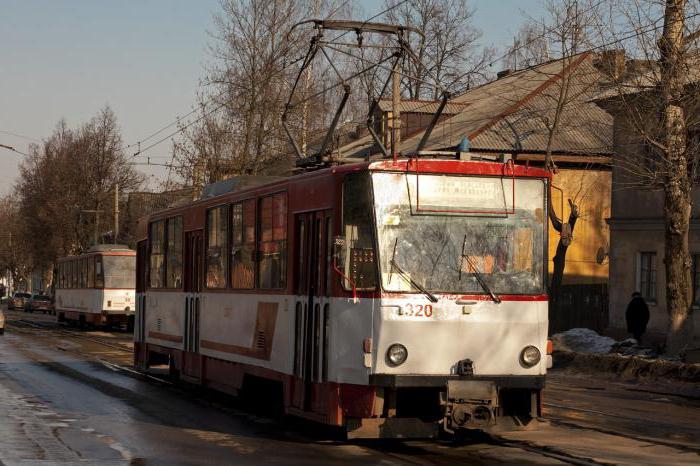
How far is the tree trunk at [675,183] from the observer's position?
2409 centimetres

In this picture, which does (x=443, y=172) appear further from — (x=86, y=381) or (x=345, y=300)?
(x=86, y=381)

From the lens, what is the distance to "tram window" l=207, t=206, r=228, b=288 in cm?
1623

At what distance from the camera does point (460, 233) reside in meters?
12.4

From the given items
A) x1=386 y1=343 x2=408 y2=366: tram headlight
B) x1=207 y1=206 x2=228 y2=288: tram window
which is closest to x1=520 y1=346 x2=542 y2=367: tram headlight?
x1=386 y1=343 x2=408 y2=366: tram headlight

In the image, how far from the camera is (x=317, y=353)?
41.7 ft

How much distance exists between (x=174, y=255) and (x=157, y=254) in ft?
4.27

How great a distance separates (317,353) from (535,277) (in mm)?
2375

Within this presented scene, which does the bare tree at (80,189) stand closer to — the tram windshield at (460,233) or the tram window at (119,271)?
the tram window at (119,271)

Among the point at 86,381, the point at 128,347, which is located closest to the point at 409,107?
the point at 128,347

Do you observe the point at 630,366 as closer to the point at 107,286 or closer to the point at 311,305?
the point at 311,305

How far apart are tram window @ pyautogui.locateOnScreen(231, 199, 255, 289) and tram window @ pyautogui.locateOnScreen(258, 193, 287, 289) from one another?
335mm

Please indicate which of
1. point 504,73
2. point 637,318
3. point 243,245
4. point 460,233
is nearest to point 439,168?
point 460,233

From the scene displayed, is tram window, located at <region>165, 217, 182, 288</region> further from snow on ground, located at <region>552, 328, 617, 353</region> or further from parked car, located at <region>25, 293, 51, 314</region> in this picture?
parked car, located at <region>25, 293, 51, 314</region>

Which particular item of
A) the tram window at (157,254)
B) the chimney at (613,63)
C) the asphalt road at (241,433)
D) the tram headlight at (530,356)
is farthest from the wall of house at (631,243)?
the tram headlight at (530,356)
